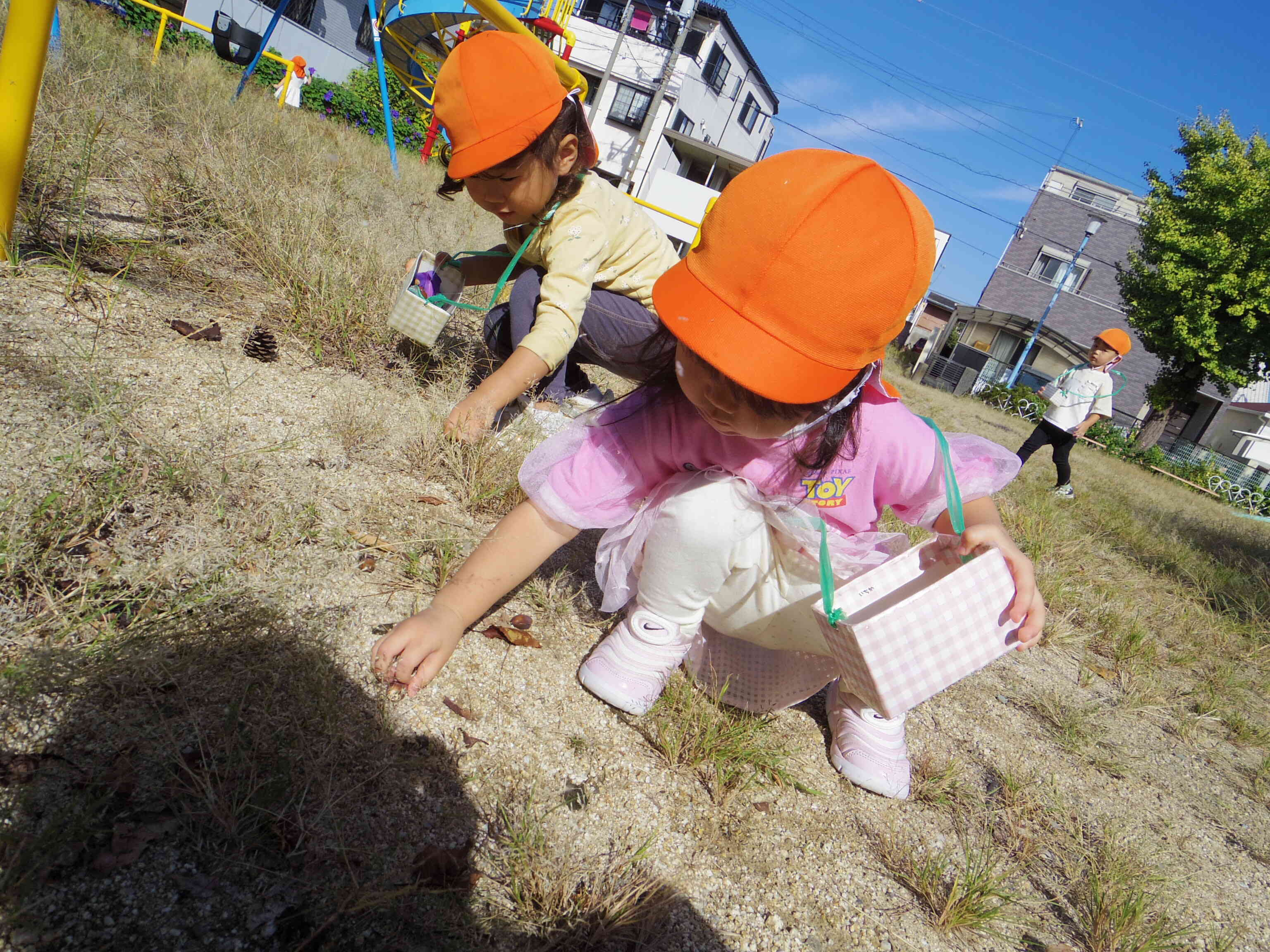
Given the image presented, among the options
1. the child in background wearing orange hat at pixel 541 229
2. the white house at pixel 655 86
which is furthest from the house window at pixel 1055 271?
the child in background wearing orange hat at pixel 541 229

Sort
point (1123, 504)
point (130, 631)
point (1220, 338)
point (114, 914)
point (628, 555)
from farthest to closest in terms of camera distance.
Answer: point (1220, 338) → point (1123, 504) → point (628, 555) → point (130, 631) → point (114, 914)

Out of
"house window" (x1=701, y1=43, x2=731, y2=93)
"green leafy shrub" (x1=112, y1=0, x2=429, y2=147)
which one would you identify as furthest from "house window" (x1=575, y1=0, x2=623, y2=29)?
"green leafy shrub" (x1=112, y1=0, x2=429, y2=147)

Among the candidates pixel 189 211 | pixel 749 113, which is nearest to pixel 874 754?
pixel 189 211

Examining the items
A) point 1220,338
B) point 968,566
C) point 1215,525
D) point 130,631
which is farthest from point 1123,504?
point 1220,338

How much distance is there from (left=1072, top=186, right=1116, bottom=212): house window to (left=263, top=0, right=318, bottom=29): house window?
31883mm

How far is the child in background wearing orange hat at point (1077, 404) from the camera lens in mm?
5840

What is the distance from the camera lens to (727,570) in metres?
1.40

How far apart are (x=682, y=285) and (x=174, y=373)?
4.69ft

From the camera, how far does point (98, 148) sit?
248 centimetres

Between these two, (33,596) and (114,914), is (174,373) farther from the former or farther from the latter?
(114,914)

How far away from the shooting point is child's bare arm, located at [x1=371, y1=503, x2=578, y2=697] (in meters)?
1.21

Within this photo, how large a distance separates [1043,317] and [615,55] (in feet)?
55.0

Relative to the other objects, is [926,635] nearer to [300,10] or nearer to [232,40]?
[232,40]

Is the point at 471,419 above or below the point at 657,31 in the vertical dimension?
below
